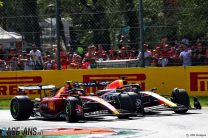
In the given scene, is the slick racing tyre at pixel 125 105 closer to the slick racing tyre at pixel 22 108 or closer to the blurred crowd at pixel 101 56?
the slick racing tyre at pixel 22 108

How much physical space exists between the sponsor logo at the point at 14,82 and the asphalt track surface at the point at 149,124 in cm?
549

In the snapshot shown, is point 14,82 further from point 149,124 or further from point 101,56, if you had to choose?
point 149,124

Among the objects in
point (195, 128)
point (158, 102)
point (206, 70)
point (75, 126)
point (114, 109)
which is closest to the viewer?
point (195, 128)

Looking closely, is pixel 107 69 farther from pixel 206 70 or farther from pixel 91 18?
pixel 206 70

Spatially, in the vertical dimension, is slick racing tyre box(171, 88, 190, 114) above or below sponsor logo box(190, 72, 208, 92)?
below

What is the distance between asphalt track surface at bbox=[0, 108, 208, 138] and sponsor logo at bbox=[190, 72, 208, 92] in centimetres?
442

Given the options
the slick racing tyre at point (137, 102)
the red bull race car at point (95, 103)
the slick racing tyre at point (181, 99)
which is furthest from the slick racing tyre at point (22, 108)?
the slick racing tyre at point (181, 99)

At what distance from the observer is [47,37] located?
22422 mm

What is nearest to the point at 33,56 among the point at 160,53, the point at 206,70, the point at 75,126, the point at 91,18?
the point at 91,18

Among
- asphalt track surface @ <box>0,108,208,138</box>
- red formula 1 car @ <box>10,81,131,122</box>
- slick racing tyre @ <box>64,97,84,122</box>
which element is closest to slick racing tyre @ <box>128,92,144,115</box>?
asphalt track surface @ <box>0,108,208,138</box>

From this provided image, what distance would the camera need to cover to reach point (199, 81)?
2145 cm

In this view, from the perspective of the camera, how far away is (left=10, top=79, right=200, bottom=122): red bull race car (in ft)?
49.2

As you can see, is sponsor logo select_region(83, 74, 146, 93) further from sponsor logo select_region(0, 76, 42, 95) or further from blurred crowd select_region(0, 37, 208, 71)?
sponsor logo select_region(0, 76, 42, 95)

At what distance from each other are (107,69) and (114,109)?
715 centimetres
